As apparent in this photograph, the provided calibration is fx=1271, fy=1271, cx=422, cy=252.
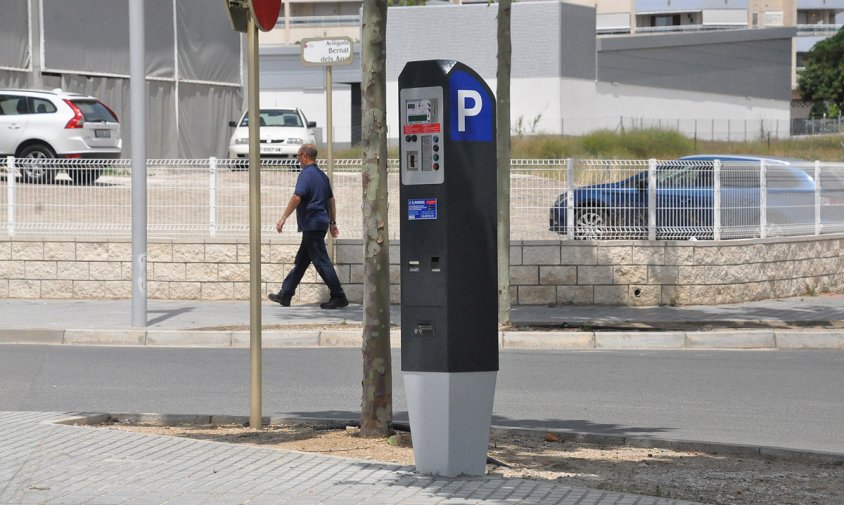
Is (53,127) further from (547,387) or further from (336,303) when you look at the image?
(547,387)

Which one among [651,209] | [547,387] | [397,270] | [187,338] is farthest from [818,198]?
Answer: [187,338]

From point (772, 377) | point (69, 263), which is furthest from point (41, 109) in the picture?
point (772, 377)

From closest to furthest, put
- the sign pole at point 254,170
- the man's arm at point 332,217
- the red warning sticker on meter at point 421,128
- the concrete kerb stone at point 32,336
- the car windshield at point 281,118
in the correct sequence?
the red warning sticker on meter at point 421,128 < the sign pole at point 254,170 < the concrete kerb stone at point 32,336 < the man's arm at point 332,217 < the car windshield at point 281,118

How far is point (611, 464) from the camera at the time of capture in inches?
275

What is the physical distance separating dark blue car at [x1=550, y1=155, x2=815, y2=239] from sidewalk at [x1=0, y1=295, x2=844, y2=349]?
1.00 metres

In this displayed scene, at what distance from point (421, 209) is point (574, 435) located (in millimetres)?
2355

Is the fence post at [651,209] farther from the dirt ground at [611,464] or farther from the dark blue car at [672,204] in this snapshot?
the dirt ground at [611,464]

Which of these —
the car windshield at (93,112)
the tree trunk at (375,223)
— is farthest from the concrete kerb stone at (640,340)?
the car windshield at (93,112)

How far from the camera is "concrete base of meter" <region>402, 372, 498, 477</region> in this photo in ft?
20.3

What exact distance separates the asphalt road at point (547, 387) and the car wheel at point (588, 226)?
332cm

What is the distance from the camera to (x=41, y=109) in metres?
22.2

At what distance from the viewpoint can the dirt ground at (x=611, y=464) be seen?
20.4ft

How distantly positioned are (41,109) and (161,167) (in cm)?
675

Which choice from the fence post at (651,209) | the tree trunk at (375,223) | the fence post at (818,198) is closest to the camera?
the tree trunk at (375,223)
